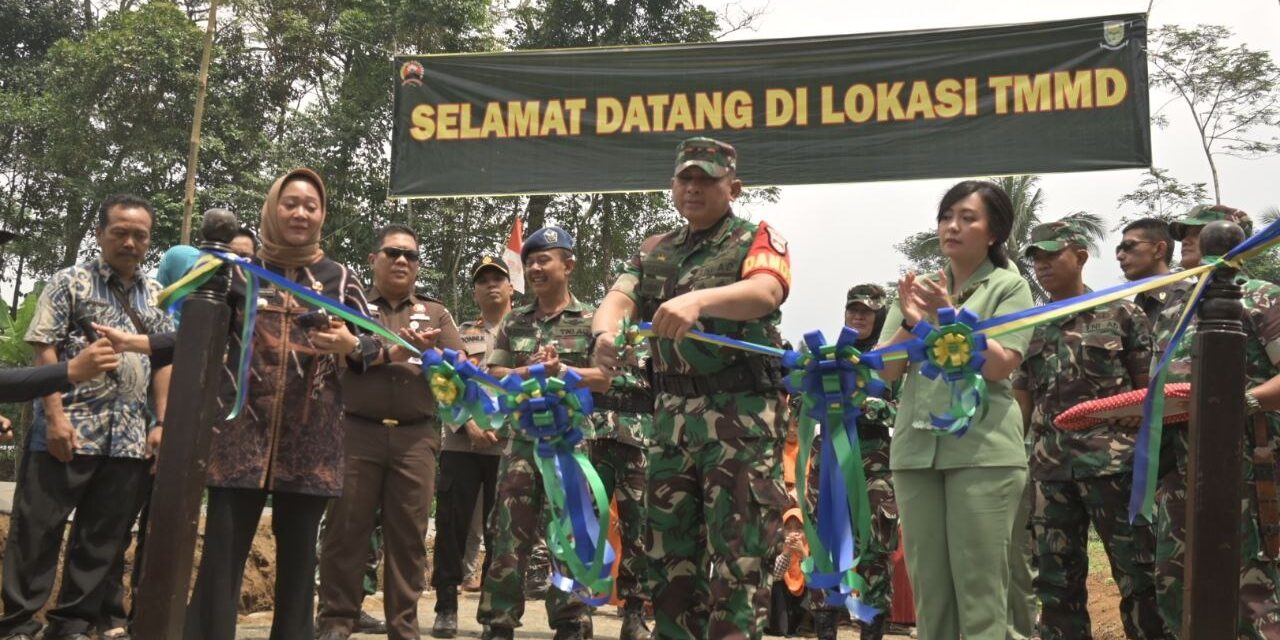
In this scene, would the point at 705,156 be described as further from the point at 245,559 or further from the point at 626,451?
the point at 626,451

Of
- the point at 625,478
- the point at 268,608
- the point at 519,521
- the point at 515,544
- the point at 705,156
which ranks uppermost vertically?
the point at 705,156

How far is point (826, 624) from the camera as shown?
6.82 metres

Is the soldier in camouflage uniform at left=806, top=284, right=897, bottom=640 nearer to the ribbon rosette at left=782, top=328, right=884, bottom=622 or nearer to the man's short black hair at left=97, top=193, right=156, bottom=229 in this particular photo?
the ribbon rosette at left=782, top=328, right=884, bottom=622

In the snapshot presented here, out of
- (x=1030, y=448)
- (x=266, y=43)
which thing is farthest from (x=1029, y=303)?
(x=266, y=43)

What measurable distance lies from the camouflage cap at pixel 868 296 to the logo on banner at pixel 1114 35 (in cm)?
231

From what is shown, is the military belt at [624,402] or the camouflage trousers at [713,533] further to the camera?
the military belt at [624,402]

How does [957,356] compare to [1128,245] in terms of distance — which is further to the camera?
[1128,245]

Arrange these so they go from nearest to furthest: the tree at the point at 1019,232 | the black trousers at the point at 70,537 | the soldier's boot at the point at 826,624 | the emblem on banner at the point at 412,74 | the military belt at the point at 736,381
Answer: the military belt at the point at 736,381
the black trousers at the point at 70,537
the soldier's boot at the point at 826,624
the emblem on banner at the point at 412,74
the tree at the point at 1019,232

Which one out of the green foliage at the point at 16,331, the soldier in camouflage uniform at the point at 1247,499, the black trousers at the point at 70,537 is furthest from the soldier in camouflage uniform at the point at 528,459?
the green foliage at the point at 16,331

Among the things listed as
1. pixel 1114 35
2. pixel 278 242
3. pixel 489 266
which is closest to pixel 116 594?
pixel 278 242

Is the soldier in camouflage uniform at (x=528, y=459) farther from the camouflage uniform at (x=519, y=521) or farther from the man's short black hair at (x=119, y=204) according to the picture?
the man's short black hair at (x=119, y=204)

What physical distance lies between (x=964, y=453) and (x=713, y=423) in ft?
2.73

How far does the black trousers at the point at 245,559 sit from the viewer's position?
4031 millimetres

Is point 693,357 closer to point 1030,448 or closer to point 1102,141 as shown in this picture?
point 1030,448
